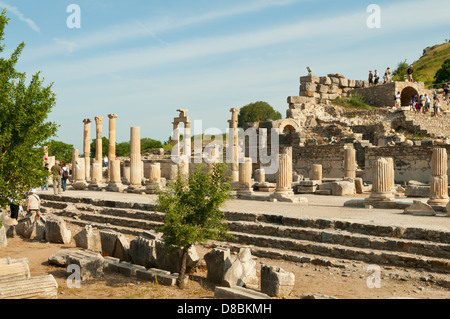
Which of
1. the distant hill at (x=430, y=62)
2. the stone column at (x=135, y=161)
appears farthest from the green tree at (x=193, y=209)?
the distant hill at (x=430, y=62)

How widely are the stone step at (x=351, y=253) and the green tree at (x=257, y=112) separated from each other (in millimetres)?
64807

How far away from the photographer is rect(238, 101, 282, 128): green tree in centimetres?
7545

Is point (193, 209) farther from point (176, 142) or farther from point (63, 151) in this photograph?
point (63, 151)

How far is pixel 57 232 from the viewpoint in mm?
12695

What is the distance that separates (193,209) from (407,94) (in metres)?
33.9

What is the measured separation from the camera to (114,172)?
918 inches

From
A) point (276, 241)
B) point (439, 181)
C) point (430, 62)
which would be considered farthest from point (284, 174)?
point (430, 62)

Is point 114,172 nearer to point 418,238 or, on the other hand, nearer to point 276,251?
point 276,251

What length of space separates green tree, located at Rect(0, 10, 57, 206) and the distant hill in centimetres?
5227

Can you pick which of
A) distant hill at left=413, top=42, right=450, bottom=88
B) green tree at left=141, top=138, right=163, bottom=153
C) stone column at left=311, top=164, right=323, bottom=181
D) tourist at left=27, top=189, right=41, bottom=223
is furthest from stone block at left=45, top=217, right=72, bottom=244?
green tree at left=141, top=138, right=163, bottom=153

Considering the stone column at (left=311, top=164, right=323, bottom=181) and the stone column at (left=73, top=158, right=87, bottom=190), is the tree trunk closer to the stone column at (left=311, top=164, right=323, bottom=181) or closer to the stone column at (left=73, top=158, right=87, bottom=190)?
the stone column at (left=311, top=164, right=323, bottom=181)

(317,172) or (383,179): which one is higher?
(317,172)

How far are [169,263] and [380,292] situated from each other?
159 inches
